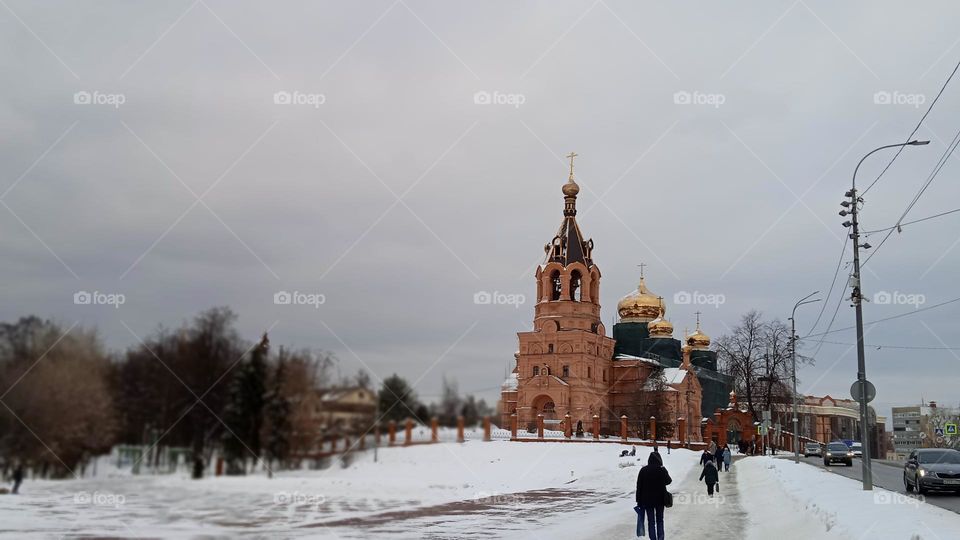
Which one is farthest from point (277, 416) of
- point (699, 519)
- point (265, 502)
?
point (699, 519)

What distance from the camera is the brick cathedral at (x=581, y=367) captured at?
6725cm

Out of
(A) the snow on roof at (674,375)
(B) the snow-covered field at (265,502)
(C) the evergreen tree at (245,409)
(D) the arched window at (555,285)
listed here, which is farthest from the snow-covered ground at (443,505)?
(A) the snow on roof at (674,375)

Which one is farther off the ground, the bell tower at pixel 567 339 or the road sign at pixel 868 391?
the bell tower at pixel 567 339

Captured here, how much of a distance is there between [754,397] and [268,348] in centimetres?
6644

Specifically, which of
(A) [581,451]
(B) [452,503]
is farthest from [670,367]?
(B) [452,503]

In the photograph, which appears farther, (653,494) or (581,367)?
(581,367)

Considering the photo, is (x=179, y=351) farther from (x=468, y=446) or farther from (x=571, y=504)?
(x=571, y=504)

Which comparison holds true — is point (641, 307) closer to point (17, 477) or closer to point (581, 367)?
point (581, 367)

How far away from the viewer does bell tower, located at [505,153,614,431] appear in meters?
67.1

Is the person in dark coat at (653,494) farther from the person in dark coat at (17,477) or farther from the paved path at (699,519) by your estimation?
the person in dark coat at (17,477)

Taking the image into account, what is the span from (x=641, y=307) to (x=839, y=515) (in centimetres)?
7864

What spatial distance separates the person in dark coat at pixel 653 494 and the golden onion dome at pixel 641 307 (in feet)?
261

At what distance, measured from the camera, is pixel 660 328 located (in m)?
88.3

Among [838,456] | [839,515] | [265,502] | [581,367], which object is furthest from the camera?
[581,367]
